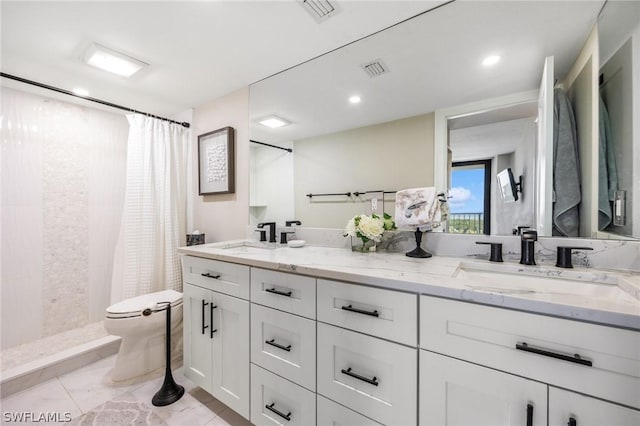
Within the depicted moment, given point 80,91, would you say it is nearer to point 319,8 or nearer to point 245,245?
point 245,245

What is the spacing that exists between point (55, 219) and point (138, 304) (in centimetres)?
Answer: 131

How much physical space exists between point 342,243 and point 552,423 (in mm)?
1164

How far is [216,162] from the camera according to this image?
2346 millimetres

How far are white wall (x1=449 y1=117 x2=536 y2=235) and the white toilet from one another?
211 centimetres

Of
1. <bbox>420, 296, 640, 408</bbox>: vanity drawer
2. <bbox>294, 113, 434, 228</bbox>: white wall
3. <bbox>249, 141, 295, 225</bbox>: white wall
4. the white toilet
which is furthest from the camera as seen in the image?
<bbox>249, 141, 295, 225</bbox>: white wall

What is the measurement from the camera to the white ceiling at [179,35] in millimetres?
1299

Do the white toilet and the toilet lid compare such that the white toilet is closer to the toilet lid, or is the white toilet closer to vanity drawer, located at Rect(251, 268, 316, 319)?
the toilet lid

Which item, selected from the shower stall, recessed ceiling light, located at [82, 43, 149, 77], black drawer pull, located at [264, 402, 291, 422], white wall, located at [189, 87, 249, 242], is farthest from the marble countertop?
the shower stall

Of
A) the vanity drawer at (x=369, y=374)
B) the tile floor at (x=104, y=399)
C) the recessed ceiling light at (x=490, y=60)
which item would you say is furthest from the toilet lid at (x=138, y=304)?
the recessed ceiling light at (x=490, y=60)

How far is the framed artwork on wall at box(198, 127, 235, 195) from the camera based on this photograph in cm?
223

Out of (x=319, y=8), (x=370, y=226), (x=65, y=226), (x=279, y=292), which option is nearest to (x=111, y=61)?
(x=319, y=8)

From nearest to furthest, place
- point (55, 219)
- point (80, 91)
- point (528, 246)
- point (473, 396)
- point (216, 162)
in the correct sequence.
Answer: point (473, 396) < point (528, 246) < point (80, 91) < point (55, 219) < point (216, 162)

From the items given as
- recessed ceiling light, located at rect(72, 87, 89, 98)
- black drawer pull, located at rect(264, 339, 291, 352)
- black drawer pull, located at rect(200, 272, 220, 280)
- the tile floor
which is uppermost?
recessed ceiling light, located at rect(72, 87, 89, 98)

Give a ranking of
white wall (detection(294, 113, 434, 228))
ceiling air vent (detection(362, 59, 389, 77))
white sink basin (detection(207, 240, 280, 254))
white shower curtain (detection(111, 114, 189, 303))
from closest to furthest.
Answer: white wall (detection(294, 113, 434, 228)) → ceiling air vent (detection(362, 59, 389, 77)) → white sink basin (detection(207, 240, 280, 254)) → white shower curtain (detection(111, 114, 189, 303))
